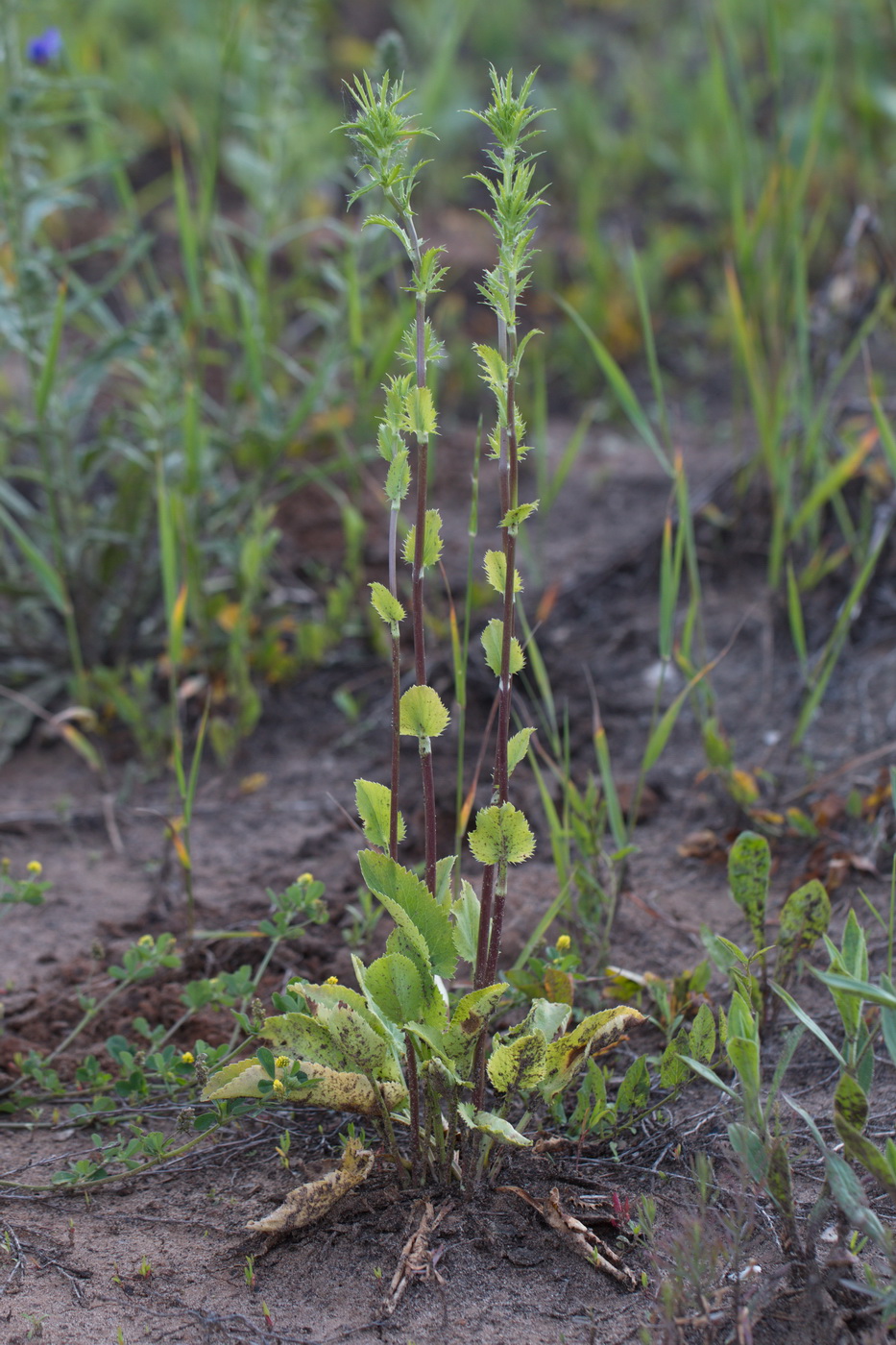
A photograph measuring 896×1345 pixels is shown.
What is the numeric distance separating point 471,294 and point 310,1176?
3.30 meters

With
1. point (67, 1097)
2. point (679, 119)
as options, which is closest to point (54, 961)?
point (67, 1097)

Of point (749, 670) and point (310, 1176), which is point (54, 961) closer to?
point (310, 1176)

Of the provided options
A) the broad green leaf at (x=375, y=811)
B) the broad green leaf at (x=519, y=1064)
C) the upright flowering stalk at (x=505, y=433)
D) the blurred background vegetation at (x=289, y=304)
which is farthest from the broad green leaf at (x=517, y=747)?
the blurred background vegetation at (x=289, y=304)

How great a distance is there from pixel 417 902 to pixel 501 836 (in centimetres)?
12

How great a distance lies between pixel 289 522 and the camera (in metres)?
2.87

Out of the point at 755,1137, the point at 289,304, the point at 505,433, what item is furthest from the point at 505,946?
the point at 289,304

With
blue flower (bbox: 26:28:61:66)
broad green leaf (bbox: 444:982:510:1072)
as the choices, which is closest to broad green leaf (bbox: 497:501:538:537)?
Answer: broad green leaf (bbox: 444:982:510:1072)

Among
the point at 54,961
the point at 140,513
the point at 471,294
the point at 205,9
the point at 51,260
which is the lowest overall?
the point at 54,961

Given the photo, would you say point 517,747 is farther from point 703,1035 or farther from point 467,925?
point 703,1035

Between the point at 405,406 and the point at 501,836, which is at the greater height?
the point at 405,406

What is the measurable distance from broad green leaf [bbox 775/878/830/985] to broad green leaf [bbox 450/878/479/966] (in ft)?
1.28

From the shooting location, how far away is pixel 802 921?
1367mm

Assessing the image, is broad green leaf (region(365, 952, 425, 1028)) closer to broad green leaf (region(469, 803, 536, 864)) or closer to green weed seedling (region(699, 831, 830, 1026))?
broad green leaf (region(469, 803, 536, 864))

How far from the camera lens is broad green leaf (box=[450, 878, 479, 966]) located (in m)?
1.20
